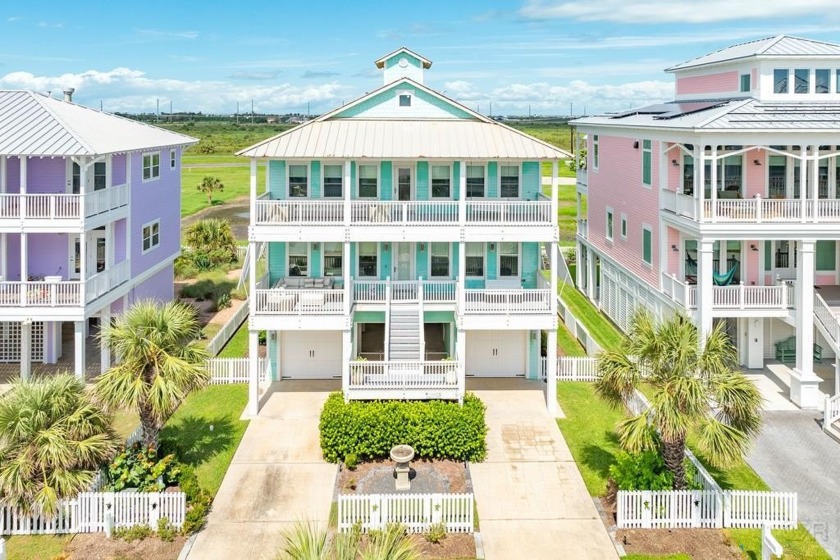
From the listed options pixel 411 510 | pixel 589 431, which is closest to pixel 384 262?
pixel 589 431

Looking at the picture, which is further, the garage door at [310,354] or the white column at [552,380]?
Result: the garage door at [310,354]

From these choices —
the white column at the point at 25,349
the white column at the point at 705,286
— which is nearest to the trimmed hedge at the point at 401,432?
the white column at the point at 705,286

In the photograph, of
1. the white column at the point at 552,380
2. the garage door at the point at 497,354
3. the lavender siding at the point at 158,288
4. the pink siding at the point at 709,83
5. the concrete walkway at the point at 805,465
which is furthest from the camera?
the lavender siding at the point at 158,288

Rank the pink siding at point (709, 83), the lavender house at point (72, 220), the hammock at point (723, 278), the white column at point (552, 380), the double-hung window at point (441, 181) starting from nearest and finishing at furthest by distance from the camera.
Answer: the white column at point (552, 380)
the lavender house at point (72, 220)
the hammock at point (723, 278)
the double-hung window at point (441, 181)
the pink siding at point (709, 83)

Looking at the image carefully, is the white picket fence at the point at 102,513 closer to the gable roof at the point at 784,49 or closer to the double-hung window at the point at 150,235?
the double-hung window at the point at 150,235

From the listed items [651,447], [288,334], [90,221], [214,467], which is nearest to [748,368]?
[651,447]

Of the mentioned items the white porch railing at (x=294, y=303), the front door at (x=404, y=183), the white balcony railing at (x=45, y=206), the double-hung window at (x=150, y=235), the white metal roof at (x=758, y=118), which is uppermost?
the white metal roof at (x=758, y=118)

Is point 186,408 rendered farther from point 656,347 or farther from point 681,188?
point 681,188

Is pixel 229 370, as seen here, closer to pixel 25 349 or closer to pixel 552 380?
pixel 25 349
